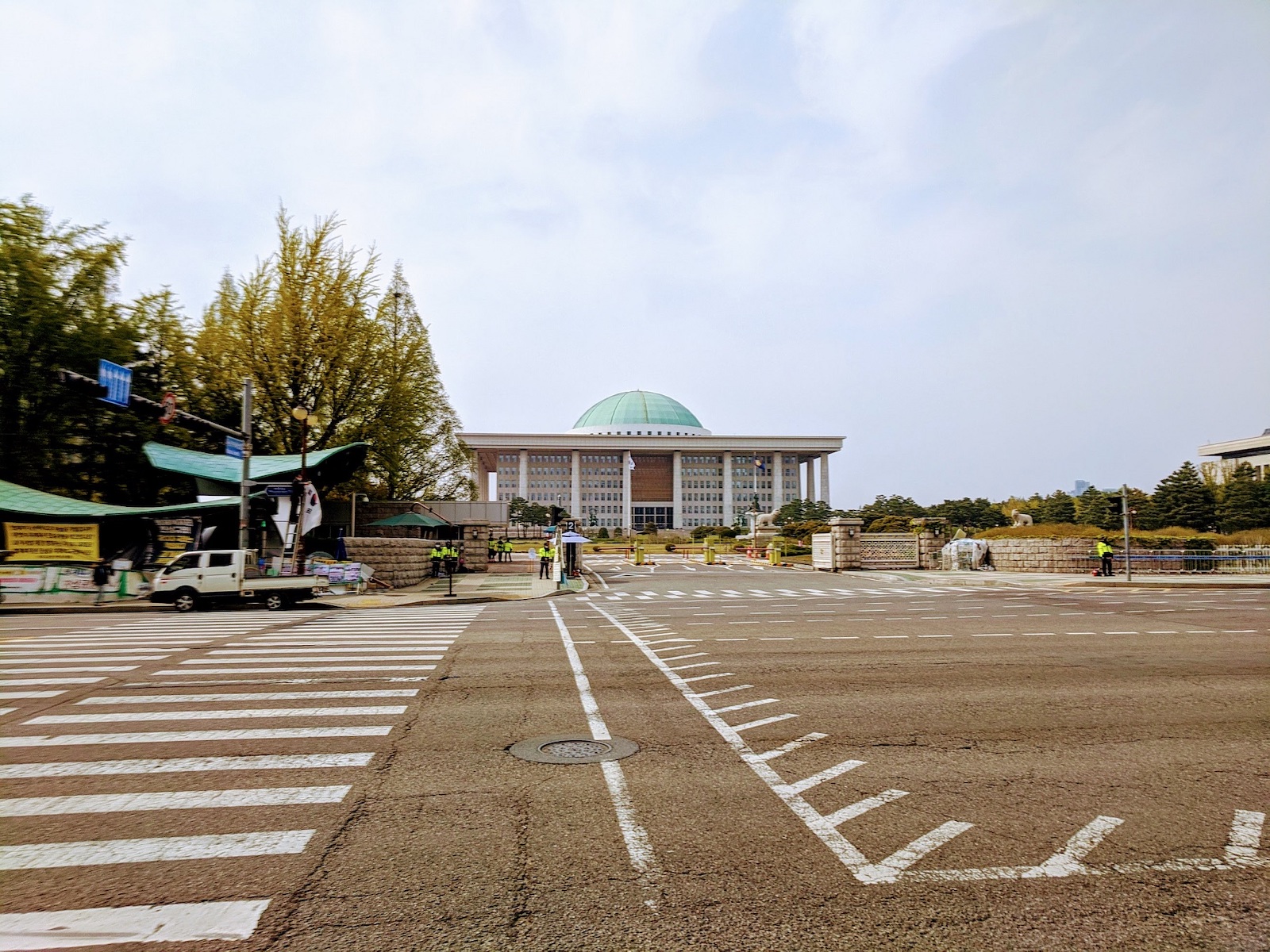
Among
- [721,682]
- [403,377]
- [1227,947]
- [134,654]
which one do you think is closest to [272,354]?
[403,377]

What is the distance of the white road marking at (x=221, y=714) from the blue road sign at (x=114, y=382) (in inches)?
489

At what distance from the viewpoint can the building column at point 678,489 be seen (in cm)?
14788

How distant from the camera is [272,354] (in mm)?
40500

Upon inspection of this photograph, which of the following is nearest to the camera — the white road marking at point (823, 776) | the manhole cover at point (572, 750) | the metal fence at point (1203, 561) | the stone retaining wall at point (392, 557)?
the white road marking at point (823, 776)

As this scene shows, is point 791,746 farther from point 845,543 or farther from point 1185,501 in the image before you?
point 1185,501

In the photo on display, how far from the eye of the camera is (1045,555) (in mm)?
42438

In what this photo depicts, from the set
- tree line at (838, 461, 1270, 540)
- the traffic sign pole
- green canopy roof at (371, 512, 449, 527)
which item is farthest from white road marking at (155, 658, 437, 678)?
tree line at (838, 461, 1270, 540)

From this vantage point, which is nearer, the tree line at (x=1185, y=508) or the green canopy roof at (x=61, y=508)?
the green canopy roof at (x=61, y=508)

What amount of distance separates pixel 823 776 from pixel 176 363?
45143 mm

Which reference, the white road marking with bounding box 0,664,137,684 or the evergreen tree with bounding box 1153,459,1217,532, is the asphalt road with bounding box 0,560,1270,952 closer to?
the white road marking with bounding box 0,664,137,684

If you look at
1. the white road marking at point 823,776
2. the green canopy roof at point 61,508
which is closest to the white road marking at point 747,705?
the white road marking at point 823,776

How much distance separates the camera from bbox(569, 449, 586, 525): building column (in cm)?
14688

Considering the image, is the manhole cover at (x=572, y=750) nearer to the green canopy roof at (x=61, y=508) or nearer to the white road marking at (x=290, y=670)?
the white road marking at (x=290, y=670)

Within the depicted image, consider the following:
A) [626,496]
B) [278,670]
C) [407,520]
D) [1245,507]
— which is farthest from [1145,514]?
[626,496]
